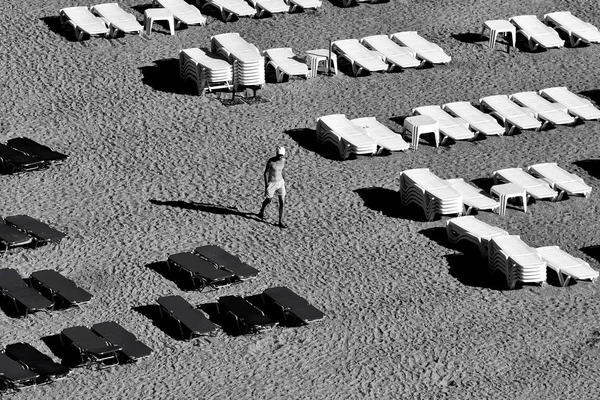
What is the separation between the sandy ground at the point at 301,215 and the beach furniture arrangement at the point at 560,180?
0.98ft

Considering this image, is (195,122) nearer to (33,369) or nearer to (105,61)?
(105,61)

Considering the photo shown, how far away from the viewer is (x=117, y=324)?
28.4 meters

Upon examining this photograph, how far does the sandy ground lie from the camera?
28125mm

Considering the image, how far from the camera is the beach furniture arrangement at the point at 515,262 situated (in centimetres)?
3075

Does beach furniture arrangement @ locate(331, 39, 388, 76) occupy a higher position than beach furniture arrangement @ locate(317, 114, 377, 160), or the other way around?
beach furniture arrangement @ locate(331, 39, 388, 76)

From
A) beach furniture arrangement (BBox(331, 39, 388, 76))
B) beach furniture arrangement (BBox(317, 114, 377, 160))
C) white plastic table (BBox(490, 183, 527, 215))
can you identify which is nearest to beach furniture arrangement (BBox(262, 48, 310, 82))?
beach furniture arrangement (BBox(331, 39, 388, 76))

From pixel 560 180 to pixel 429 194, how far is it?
10.0 feet

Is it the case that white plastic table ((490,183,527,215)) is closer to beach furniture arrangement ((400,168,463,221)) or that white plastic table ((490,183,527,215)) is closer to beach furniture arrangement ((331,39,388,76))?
beach furniture arrangement ((400,168,463,221))

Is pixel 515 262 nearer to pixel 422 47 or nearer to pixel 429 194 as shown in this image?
pixel 429 194

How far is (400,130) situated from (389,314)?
7.69 metres

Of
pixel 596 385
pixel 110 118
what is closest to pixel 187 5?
pixel 110 118

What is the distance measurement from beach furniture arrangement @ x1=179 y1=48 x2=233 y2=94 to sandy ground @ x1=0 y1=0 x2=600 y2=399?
0.32 meters

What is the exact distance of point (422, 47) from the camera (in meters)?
39.6

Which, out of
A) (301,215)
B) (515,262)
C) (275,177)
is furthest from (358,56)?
(515,262)
